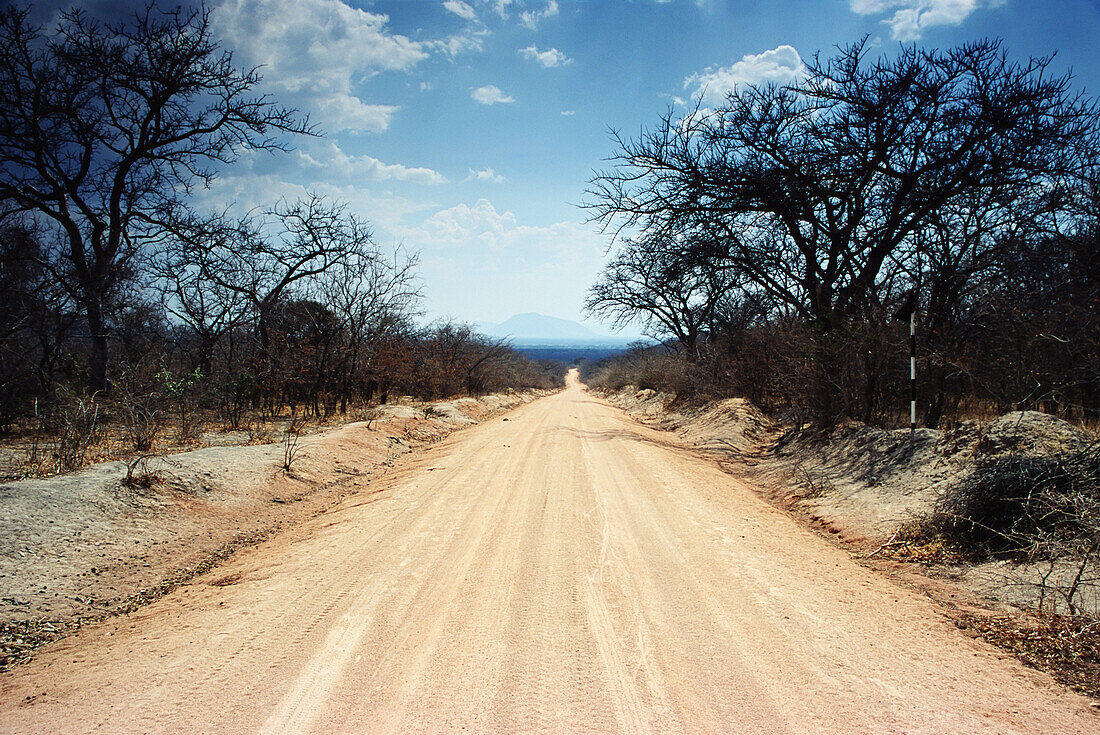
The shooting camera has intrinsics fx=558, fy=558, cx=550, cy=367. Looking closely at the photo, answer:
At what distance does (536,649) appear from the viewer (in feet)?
11.3

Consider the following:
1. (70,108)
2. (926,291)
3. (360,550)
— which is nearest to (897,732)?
(360,550)

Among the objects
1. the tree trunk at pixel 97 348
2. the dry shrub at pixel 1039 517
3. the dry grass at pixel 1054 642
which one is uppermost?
the tree trunk at pixel 97 348

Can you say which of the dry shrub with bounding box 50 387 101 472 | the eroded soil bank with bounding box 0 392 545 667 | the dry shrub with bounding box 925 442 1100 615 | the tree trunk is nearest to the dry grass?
the dry shrub with bounding box 925 442 1100 615

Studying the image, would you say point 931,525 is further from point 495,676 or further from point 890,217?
point 890,217

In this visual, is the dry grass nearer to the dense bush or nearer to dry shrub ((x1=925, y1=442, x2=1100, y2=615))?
dry shrub ((x1=925, y1=442, x2=1100, y2=615))

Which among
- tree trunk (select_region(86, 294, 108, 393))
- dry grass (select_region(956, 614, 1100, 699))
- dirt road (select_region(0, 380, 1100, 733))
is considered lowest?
dirt road (select_region(0, 380, 1100, 733))

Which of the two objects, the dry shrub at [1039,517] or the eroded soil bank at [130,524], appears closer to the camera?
the dry shrub at [1039,517]

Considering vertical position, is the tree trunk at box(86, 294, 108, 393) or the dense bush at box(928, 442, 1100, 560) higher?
the tree trunk at box(86, 294, 108, 393)

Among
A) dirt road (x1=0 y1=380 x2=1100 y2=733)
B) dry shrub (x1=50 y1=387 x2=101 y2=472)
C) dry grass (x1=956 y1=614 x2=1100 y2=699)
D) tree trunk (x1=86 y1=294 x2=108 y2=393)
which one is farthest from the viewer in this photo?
tree trunk (x1=86 y1=294 x2=108 y2=393)

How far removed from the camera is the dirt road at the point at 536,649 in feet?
9.19

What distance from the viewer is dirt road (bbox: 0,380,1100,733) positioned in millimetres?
2801

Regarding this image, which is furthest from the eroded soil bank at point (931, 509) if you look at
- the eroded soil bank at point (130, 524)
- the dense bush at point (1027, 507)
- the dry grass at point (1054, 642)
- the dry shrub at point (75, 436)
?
the dry shrub at point (75, 436)

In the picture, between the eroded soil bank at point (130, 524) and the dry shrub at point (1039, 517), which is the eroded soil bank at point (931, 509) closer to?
the dry shrub at point (1039, 517)

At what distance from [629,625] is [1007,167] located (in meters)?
11.3
